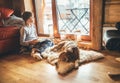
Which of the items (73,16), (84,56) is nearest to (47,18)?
(73,16)

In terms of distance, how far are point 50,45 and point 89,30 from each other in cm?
76

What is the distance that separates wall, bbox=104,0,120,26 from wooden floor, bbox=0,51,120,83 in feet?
1.67

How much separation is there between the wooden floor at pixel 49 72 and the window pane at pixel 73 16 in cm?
84

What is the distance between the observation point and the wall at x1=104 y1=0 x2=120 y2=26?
245 cm

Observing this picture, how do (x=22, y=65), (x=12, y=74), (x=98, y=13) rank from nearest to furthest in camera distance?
(x=12, y=74) → (x=22, y=65) → (x=98, y=13)

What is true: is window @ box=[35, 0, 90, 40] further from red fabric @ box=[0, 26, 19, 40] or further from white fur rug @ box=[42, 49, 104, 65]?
red fabric @ box=[0, 26, 19, 40]

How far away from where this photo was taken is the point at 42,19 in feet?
11.6

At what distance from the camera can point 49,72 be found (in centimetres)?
216

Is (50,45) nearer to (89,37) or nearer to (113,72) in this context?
(89,37)

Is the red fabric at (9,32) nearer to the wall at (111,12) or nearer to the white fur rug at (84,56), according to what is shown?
Result: the white fur rug at (84,56)

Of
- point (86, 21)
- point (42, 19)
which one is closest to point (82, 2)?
point (86, 21)

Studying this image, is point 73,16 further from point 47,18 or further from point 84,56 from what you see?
point 84,56

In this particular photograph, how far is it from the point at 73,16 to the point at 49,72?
4.85 feet

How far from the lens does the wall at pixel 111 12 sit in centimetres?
245
